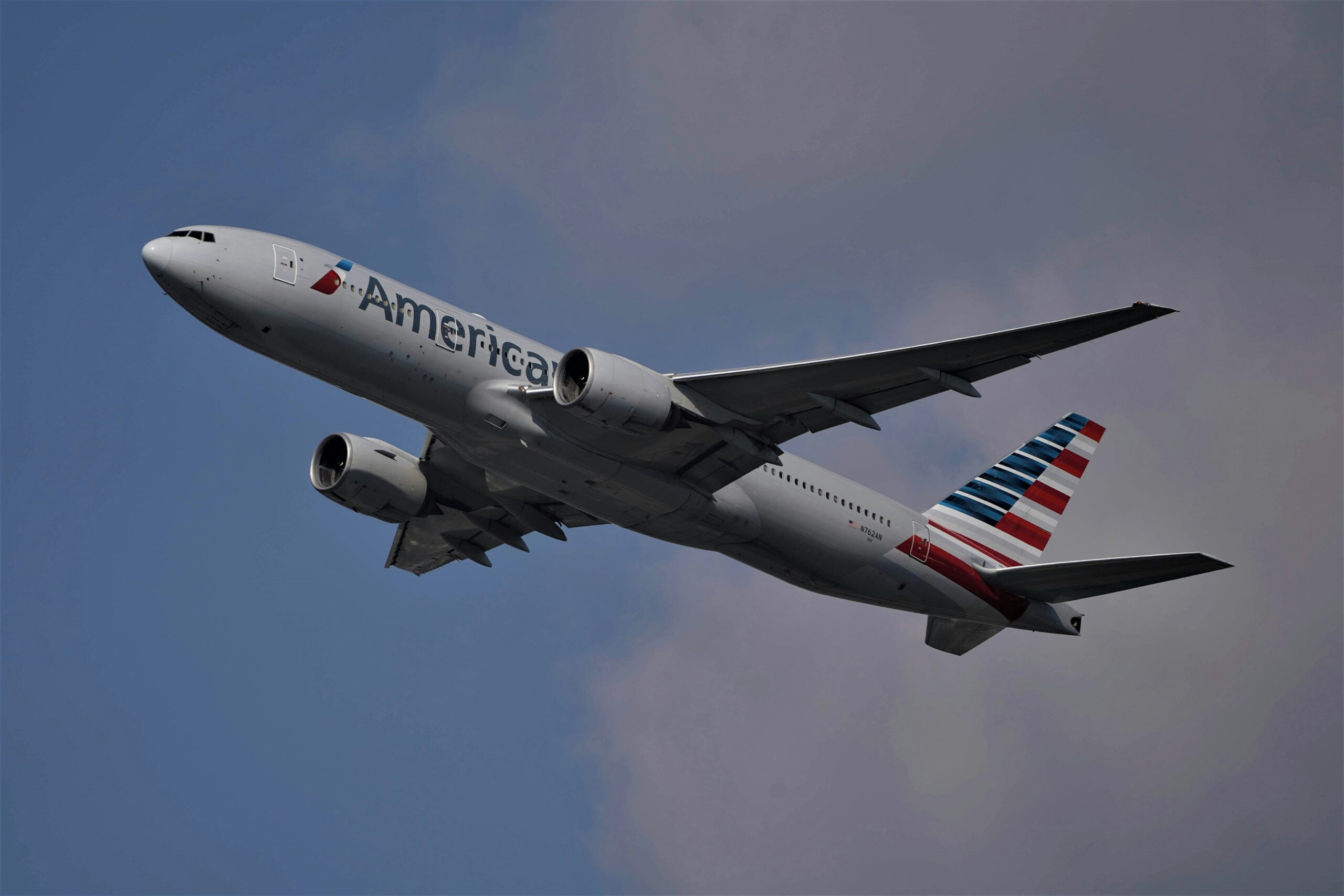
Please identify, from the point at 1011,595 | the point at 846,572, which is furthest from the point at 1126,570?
the point at 846,572

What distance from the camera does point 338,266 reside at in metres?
26.2

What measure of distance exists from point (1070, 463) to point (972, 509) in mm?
5383

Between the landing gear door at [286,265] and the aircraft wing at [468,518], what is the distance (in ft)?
28.3

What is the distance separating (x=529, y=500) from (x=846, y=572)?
882 cm

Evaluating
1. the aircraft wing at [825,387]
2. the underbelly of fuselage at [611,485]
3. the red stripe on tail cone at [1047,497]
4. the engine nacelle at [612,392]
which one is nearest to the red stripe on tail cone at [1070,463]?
the red stripe on tail cone at [1047,497]

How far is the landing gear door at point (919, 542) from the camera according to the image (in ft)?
106

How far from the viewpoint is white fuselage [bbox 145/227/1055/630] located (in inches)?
998

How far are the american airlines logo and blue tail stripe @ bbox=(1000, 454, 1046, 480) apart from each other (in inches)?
664

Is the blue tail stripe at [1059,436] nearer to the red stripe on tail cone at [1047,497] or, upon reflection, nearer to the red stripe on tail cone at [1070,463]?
the red stripe on tail cone at [1070,463]

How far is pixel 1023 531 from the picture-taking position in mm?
36969

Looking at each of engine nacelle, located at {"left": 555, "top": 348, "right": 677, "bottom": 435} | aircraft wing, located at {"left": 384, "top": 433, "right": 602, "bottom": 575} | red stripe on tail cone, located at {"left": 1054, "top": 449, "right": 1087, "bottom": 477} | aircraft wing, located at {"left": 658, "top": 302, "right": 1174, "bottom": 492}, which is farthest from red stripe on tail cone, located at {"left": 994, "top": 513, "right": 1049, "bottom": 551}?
engine nacelle, located at {"left": 555, "top": 348, "right": 677, "bottom": 435}

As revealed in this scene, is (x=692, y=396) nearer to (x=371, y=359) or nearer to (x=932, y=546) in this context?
(x=371, y=359)

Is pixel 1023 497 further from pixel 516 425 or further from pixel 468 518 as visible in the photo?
pixel 516 425

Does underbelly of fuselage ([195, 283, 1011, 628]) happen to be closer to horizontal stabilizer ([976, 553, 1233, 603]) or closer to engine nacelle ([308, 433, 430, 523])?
horizontal stabilizer ([976, 553, 1233, 603])
